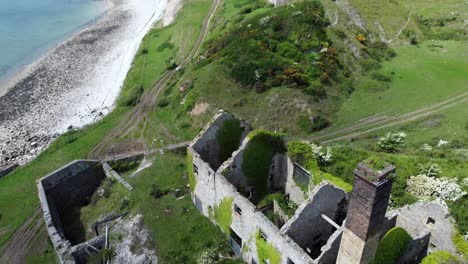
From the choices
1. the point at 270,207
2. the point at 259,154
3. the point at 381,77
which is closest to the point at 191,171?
the point at 259,154

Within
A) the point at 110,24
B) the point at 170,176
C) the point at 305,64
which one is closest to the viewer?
the point at 170,176

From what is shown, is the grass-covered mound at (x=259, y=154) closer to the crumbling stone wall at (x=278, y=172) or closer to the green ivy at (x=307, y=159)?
the crumbling stone wall at (x=278, y=172)

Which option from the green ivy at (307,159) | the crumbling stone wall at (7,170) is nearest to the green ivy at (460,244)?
the green ivy at (307,159)

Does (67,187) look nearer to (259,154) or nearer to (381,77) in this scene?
(259,154)

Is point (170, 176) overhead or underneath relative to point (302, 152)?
underneath

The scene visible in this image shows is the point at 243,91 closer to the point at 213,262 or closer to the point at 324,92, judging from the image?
the point at 324,92

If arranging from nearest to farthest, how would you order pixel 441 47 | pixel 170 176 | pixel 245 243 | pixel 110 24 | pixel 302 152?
pixel 245 243 → pixel 302 152 → pixel 170 176 → pixel 441 47 → pixel 110 24

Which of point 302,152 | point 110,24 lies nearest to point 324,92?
point 302,152

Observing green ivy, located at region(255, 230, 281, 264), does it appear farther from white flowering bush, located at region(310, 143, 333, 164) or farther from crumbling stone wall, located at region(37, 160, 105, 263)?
crumbling stone wall, located at region(37, 160, 105, 263)
